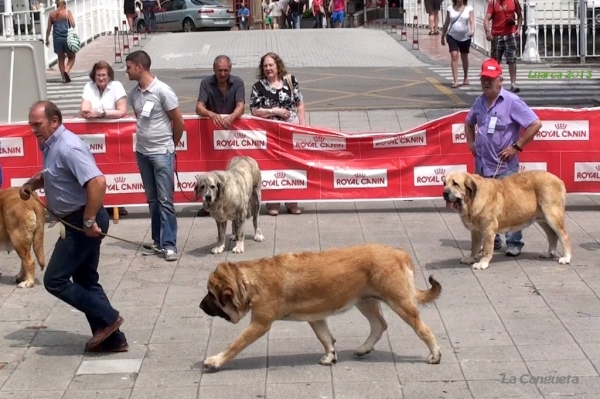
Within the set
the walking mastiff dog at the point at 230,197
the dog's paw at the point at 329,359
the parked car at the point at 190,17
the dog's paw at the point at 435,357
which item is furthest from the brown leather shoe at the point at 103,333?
the parked car at the point at 190,17

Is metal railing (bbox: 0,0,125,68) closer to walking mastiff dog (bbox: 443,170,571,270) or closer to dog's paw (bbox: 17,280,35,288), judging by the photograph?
dog's paw (bbox: 17,280,35,288)

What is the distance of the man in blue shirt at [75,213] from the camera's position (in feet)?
23.8

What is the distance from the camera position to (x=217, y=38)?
32.6 m

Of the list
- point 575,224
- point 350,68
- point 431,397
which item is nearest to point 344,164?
point 575,224

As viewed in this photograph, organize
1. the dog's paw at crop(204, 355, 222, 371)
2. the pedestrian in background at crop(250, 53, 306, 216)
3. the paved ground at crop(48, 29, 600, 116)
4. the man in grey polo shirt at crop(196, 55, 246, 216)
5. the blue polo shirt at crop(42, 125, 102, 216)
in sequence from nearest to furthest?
the dog's paw at crop(204, 355, 222, 371), the blue polo shirt at crop(42, 125, 102, 216), the man in grey polo shirt at crop(196, 55, 246, 216), the pedestrian in background at crop(250, 53, 306, 216), the paved ground at crop(48, 29, 600, 116)

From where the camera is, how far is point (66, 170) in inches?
288

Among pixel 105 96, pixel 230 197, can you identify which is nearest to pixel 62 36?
pixel 105 96

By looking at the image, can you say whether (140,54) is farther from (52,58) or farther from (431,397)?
(52,58)

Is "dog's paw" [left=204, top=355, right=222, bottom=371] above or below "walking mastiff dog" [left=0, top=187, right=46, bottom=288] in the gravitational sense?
below

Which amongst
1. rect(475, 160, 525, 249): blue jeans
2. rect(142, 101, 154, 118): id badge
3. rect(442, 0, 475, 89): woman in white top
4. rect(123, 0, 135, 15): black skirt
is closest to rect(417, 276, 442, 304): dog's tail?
rect(475, 160, 525, 249): blue jeans

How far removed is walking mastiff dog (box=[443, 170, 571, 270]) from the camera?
9.62 metres

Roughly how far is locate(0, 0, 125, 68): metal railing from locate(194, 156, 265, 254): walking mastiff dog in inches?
411

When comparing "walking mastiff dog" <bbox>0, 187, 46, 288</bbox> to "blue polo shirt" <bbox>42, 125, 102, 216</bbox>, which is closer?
"blue polo shirt" <bbox>42, 125, 102, 216</bbox>

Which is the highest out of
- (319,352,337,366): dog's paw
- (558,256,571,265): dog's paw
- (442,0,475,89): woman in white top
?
(442,0,475,89): woman in white top
